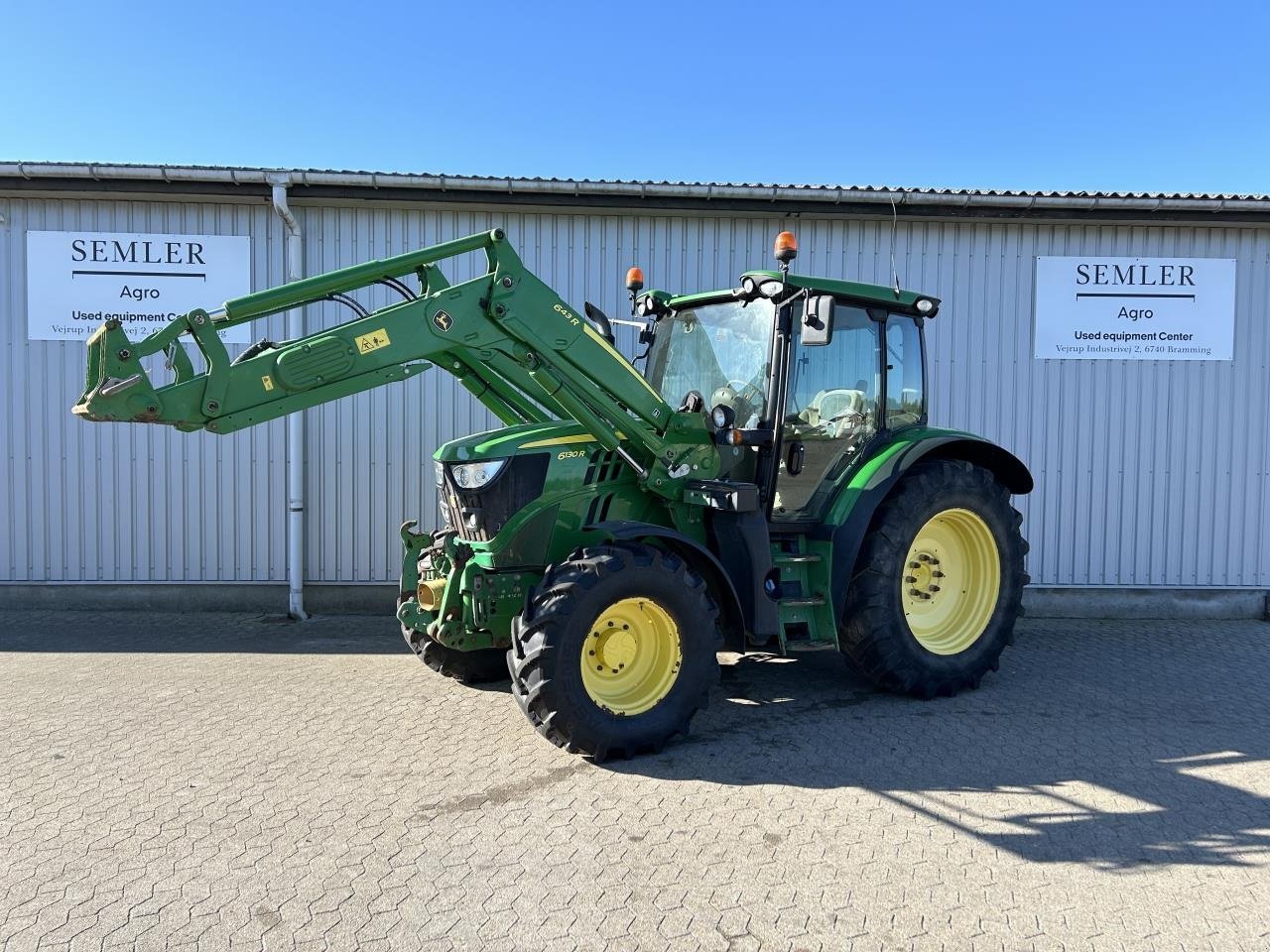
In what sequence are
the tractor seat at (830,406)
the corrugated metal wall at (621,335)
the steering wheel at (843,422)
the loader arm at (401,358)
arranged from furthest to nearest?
1. the corrugated metal wall at (621,335)
2. the steering wheel at (843,422)
3. the tractor seat at (830,406)
4. the loader arm at (401,358)

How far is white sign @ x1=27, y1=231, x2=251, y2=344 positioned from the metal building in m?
0.10

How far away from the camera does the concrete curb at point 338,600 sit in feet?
24.5

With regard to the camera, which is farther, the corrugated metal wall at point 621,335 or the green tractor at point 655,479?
the corrugated metal wall at point 621,335

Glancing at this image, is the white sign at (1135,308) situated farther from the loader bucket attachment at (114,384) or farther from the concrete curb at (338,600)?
the loader bucket attachment at (114,384)

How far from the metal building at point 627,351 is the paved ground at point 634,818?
2.03 metres

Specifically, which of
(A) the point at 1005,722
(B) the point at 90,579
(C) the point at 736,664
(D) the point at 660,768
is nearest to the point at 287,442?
(B) the point at 90,579

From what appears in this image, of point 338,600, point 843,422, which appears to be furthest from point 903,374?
point 338,600

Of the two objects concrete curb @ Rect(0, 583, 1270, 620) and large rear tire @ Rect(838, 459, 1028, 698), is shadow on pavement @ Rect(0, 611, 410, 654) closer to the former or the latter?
concrete curb @ Rect(0, 583, 1270, 620)

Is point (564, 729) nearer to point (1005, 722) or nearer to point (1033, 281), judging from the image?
point (1005, 722)

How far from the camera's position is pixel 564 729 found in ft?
13.3

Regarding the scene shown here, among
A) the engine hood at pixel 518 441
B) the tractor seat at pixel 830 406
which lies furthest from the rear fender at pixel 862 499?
the engine hood at pixel 518 441

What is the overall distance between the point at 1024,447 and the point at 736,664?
370 cm

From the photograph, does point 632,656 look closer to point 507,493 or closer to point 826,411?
Result: point 507,493

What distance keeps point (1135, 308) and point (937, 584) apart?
3.94 meters
